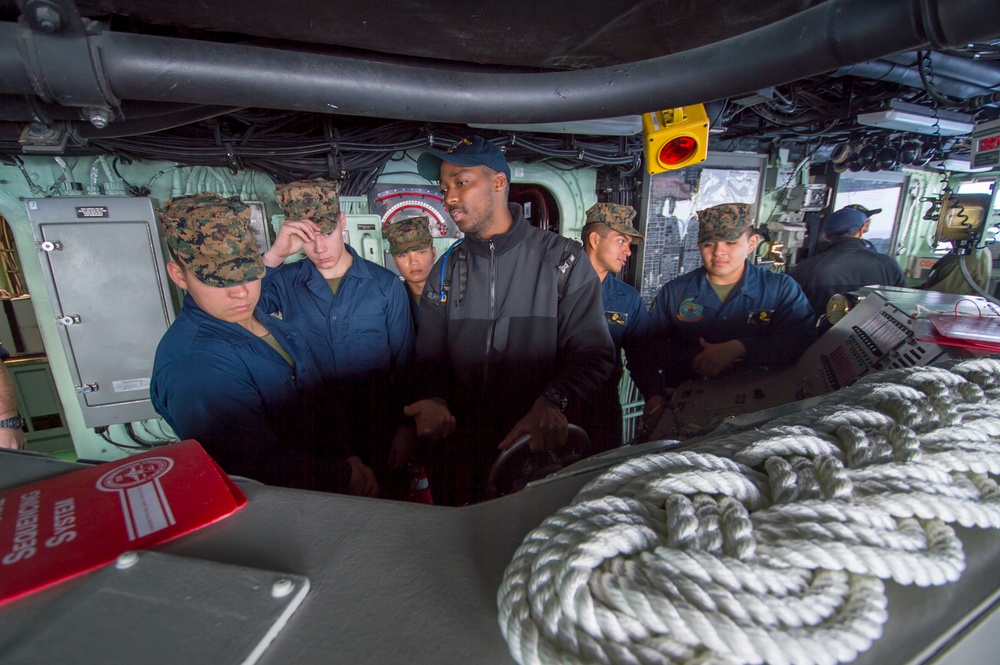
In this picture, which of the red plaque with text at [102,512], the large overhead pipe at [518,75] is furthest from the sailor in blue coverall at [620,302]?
the red plaque with text at [102,512]

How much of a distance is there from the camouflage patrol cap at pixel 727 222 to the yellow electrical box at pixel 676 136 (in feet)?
2.64

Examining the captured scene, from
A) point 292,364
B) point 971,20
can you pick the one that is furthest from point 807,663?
point 292,364

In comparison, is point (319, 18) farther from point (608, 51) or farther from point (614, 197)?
point (614, 197)

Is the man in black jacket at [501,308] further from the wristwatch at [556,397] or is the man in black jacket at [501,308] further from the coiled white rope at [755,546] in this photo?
the coiled white rope at [755,546]

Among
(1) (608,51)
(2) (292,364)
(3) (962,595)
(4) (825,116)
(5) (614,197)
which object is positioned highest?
(4) (825,116)

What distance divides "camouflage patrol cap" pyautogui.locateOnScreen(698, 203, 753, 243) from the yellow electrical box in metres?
0.81

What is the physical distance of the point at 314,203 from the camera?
90.6 inches

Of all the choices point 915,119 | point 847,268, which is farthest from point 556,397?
point 915,119

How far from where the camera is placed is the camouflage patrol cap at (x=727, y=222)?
8.36 feet

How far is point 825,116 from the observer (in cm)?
386

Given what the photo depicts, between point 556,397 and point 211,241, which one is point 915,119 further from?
point 211,241

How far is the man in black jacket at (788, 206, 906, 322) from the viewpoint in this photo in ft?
10.5

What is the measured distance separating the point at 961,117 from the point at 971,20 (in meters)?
5.17

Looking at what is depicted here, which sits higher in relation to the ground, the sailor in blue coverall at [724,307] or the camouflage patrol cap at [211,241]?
the camouflage patrol cap at [211,241]
